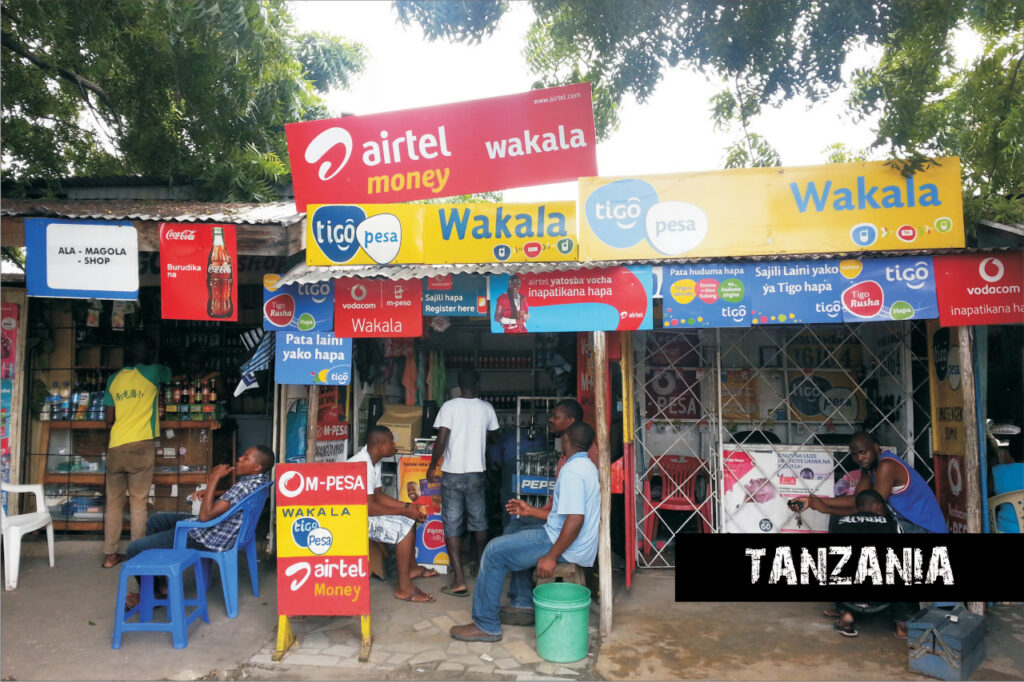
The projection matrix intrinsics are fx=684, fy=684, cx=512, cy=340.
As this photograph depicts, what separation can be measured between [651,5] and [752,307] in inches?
132

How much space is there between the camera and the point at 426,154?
645 cm

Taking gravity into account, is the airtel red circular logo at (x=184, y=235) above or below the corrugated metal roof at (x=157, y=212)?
below

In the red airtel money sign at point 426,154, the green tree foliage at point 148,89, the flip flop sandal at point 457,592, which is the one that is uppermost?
the green tree foliage at point 148,89

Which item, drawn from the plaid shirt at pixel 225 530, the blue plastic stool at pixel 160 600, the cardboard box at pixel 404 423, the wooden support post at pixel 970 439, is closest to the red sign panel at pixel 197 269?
the plaid shirt at pixel 225 530

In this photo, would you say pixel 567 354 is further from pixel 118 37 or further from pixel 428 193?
pixel 118 37

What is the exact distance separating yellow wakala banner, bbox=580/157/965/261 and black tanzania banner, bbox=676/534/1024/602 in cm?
220

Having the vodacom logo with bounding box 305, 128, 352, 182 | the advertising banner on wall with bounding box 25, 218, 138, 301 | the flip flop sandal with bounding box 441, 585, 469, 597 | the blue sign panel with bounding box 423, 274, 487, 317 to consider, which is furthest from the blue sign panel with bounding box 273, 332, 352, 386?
the flip flop sandal with bounding box 441, 585, 469, 597

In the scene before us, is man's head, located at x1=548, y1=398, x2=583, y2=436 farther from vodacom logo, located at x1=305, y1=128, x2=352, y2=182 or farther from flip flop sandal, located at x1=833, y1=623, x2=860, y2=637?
vodacom logo, located at x1=305, y1=128, x2=352, y2=182

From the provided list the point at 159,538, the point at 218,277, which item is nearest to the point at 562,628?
the point at 159,538

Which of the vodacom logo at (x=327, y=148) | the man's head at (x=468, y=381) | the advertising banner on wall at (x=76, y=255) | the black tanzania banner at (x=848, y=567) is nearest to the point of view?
the black tanzania banner at (x=848, y=567)

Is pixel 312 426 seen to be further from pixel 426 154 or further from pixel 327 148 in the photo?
pixel 426 154

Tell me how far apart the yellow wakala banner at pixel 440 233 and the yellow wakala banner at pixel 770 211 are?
11.0 inches

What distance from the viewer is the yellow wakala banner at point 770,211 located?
531cm

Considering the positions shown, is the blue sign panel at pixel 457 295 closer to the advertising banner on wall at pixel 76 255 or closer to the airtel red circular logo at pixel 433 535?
the airtel red circular logo at pixel 433 535
